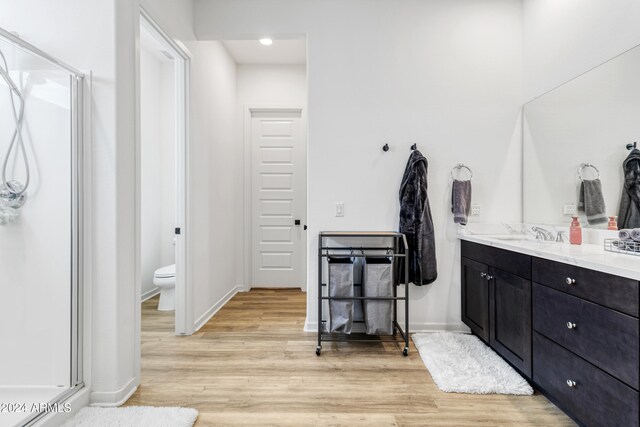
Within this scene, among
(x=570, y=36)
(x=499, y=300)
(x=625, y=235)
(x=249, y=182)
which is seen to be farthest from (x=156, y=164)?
(x=625, y=235)

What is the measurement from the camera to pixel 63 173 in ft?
5.41

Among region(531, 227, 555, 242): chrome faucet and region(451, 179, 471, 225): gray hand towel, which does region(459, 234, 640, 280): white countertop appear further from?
region(451, 179, 471, 225): gray hand towel

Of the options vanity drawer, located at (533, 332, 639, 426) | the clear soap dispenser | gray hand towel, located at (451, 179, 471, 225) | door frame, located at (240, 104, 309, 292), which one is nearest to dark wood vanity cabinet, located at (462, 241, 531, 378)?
vanity drawer, located at (533, 332, 639, 426)

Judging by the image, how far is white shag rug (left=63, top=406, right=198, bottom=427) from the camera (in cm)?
153

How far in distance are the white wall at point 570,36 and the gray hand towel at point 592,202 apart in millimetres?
774

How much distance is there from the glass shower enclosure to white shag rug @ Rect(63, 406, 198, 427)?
0.51 feet

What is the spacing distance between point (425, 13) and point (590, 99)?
1436 mm

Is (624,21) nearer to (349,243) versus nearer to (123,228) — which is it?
(349,243)

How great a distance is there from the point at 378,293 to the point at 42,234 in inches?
82.1

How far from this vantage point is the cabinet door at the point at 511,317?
5.89ft

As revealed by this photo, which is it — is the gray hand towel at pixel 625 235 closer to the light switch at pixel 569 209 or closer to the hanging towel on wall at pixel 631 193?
the hanging towel on wall at pixel 631 193

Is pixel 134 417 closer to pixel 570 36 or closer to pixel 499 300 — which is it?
pixel 499 300

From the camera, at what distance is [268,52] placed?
3578 millimetres

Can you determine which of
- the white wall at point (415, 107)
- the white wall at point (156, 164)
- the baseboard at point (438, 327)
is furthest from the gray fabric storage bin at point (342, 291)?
the white wall at point (156, 164)
